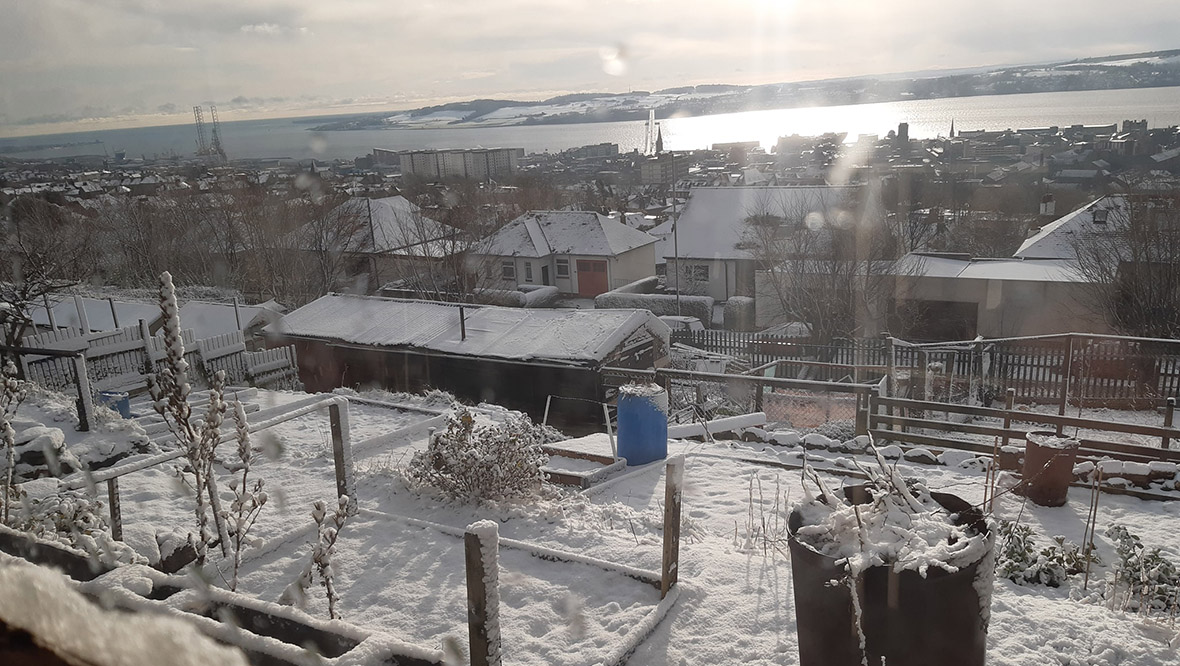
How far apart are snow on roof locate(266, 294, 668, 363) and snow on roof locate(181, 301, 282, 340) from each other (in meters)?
2.15

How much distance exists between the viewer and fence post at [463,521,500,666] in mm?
3598

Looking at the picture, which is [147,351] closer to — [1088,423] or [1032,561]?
[1032,561]

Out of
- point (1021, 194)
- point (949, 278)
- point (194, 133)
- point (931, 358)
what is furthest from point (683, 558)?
point (1021, 194)

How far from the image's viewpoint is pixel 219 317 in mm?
24031

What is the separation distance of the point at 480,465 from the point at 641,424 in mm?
2668

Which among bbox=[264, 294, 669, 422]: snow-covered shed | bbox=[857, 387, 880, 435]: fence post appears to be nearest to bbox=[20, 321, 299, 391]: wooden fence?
bbox=[264, 294, 669, 422]: snow-covered shed

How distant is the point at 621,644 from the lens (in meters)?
4.65

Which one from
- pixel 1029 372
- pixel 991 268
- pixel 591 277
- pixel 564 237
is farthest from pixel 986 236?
pixel 1029 372

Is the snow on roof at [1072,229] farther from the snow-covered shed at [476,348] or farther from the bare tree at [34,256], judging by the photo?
the bare tree at [34,256]

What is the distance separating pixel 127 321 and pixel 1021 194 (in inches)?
2298

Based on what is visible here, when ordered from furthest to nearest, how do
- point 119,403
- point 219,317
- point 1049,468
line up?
1. point 219,317
2. point 119,403
3. point 1049,468

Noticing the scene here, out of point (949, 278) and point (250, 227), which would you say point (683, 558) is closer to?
point (949, 278)

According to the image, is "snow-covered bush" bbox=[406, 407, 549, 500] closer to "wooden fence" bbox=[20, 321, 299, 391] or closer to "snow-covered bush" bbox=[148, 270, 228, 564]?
"snow-covered bush" bbox=[148, 270, 228, 564]

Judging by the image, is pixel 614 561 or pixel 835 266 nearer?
→ pixel 614 561
